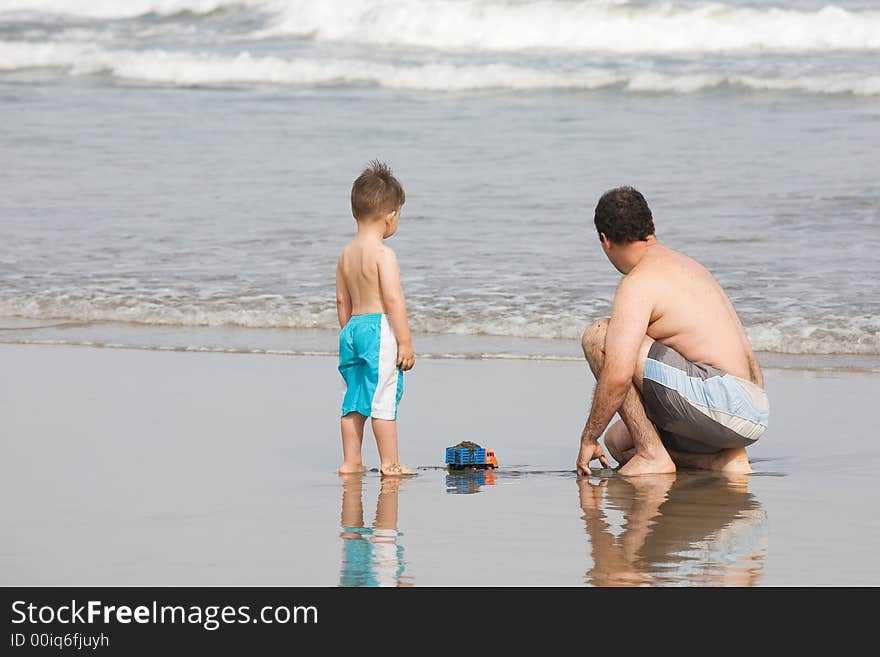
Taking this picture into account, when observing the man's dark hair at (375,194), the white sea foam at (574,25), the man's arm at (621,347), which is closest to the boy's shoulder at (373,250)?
the man's dark hair at (375,194)

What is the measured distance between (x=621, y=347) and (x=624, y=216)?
46cm

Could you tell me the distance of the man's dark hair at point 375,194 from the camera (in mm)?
5008

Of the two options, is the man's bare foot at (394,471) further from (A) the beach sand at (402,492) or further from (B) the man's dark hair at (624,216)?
(B) the man's dark hair at (624,216)

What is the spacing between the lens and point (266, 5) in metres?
26.2

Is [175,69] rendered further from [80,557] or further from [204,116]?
[80,557]

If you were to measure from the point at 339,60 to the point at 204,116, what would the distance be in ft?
14.5

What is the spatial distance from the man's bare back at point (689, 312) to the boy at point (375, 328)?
0.86m

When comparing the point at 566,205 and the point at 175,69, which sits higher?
the point at 175,69

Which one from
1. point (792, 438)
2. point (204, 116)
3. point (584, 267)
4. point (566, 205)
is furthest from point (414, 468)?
point (204, 116)

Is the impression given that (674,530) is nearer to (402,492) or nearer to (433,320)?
(402,492)

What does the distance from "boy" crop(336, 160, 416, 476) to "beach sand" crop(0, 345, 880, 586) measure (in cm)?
19

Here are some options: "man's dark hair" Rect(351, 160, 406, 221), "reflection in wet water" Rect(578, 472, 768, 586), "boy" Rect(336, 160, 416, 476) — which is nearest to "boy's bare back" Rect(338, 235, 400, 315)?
"boy" Rect(336, 160, 416, 476)

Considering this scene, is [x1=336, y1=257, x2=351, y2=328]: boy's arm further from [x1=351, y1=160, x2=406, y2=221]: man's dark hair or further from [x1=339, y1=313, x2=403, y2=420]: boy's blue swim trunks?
[x1=351, y1=160, x2=406, y2=221]: man's dark hair

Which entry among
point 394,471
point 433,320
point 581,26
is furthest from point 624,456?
point 581,26
